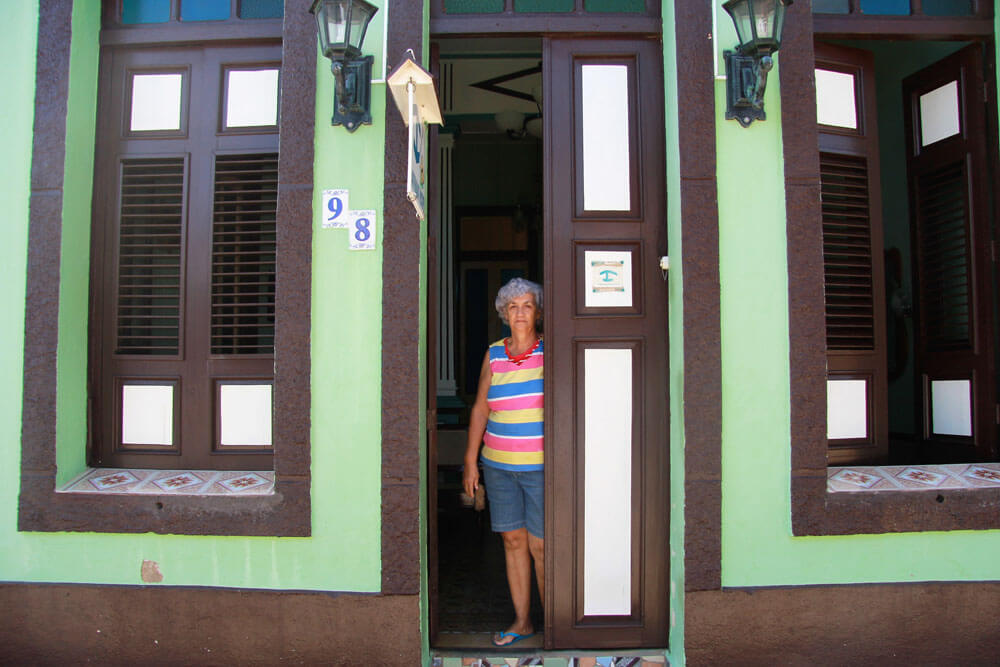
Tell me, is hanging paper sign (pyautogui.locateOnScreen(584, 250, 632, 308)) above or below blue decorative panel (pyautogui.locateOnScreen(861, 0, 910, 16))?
below

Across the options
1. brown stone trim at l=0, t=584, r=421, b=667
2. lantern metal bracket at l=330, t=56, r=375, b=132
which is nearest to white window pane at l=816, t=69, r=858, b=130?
lantern metal bracket at l=330, t=56, r=375, b=132

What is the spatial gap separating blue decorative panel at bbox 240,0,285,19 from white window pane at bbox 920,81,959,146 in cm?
403

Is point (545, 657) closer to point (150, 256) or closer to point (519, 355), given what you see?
point (519, 355)

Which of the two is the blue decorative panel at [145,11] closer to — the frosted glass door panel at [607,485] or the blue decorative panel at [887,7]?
the frosted glass door panel at [607,485]

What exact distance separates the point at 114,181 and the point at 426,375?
7.19 ft

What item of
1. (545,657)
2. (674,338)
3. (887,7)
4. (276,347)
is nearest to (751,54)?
(887,7)

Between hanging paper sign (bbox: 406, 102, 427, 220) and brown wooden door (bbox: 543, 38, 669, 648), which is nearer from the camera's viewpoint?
hanging paper sign (bbox: 406, 102, 427, 220)

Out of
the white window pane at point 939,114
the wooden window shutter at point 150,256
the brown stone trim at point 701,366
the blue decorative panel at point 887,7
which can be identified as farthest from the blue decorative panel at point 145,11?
the white window pane at point 939,114

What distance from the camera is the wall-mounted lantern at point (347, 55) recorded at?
2.97m

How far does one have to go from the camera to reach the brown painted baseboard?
319 cm

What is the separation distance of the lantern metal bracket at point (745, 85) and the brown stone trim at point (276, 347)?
2215 millimetres

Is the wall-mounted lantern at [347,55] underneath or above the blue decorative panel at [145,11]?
underneath

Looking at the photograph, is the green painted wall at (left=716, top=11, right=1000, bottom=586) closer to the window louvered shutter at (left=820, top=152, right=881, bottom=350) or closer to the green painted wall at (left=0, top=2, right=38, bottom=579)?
the window louvered shutter at (left=820, top=152, right=881, bottom=350)

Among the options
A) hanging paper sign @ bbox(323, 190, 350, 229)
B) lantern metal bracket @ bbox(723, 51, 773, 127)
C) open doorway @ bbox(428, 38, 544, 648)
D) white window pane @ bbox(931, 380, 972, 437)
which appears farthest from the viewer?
open doorway @ bbox(428, 38, 544, 648)
